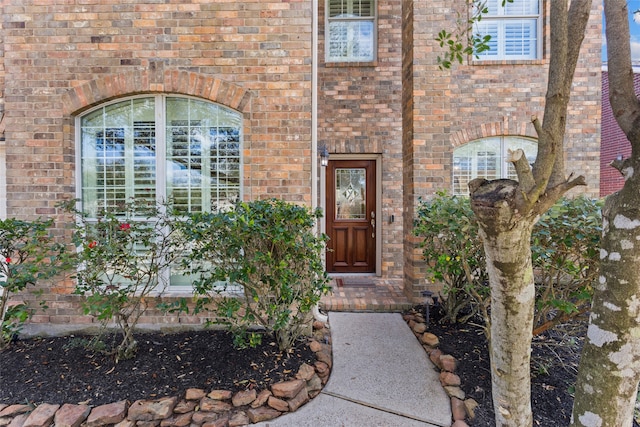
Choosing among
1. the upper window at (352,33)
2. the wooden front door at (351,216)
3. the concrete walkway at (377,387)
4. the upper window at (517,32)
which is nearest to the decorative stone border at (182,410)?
the concrete walkway at (377,387)

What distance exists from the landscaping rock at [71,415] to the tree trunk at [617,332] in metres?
2.84

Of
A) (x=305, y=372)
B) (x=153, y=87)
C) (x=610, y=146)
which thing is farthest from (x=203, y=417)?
(x=610, y=146)

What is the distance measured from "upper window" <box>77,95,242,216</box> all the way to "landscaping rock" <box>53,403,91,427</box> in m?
1.94

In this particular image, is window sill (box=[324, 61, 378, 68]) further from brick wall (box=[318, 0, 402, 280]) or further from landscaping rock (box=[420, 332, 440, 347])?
landscaping rock (box=[420, 332, 440, 347])

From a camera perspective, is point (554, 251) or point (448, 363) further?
point (448, 363)

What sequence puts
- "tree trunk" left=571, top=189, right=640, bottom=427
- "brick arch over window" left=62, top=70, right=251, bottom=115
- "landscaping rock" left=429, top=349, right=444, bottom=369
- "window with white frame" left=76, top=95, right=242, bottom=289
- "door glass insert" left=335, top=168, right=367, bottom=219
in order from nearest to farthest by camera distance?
"tree trunk" left=571, top=189, right=640, bottom=427 < "landscaping rock" left=429, top=349, right=444, bottom=369 < "brick arch over window" left=62, top=70, right=251, bottom=115 < "window with white frame" left=76, top=95, right=242, bottom=289 < "door glass insert" left=335, top=168, right=367, bottom=219

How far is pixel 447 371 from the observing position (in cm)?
264

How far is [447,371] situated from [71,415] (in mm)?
2822

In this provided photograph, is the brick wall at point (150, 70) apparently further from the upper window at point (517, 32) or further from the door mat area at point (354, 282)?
the upper window at point (517, 32)

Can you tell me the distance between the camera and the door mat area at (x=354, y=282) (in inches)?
195

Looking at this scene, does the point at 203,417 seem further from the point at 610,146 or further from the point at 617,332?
the point at 610,146

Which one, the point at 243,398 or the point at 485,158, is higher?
the point at 485,158

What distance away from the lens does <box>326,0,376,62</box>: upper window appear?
5586 millimetres

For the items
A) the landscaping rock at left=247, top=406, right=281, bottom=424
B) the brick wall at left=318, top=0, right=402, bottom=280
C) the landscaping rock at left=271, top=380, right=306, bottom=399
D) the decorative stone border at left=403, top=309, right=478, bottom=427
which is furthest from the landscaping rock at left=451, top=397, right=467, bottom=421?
the brick wall at left=318, top=0, right=402, bottom=280
